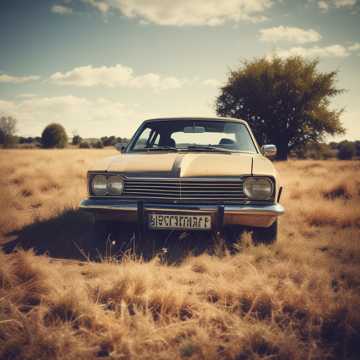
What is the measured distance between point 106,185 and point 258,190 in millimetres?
1703

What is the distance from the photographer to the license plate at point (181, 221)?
10.1ft

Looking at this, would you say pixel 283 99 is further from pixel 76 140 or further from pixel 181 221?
pixel 76 140

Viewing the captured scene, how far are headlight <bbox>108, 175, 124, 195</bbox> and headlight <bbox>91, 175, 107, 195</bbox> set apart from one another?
0.06 meters

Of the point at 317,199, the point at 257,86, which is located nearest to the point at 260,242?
the point at 317,199

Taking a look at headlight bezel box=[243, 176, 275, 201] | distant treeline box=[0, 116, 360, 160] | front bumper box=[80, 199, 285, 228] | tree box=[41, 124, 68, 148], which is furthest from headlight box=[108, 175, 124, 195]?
tree box=[41, 124, 68, 148]

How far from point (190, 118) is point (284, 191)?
4.40 m

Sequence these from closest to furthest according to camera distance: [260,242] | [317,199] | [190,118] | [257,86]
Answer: [260,242]
[190,118]
[317,199]
[257,86]

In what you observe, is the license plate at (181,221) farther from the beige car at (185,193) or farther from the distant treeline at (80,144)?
the distant treeline at (80,144)

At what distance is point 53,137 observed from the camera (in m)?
49.6

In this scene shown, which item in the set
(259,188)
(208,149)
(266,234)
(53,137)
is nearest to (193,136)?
(208,149)

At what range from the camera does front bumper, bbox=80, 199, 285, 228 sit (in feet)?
9.95

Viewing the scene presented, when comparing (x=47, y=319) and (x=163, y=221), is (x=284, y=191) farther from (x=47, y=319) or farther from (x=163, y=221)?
(x=47, y=319)

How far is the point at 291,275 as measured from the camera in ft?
8.97

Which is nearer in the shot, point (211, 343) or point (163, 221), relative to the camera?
point (211, 343)
